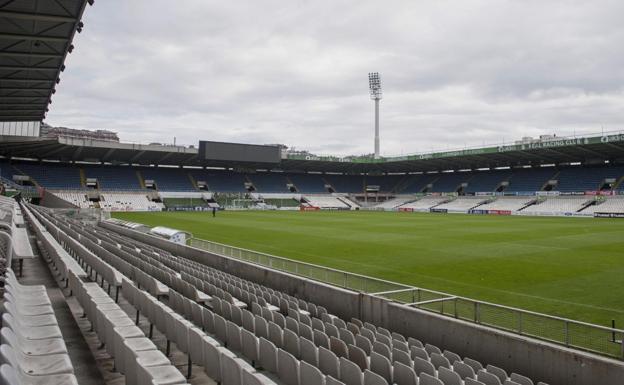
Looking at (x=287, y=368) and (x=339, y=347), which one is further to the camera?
(x=339, y=347)

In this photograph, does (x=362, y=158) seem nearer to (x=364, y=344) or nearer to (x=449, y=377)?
(x=364, y=344)

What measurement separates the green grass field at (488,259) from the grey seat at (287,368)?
8418 mm

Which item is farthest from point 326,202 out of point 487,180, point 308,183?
point 487,180

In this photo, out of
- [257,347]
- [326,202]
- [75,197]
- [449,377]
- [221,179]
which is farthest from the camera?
[326,202]

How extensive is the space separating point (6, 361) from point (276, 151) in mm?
66556

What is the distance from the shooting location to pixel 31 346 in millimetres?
4266

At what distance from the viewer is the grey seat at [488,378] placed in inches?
207

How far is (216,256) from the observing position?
15.0 meters

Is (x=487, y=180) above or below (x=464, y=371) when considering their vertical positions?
above

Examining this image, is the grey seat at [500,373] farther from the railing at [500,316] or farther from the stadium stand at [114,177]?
the stadium stand at [114,177]

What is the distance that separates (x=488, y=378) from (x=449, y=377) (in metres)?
0.51

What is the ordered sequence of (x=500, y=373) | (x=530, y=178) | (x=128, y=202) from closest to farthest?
(x=500, y=373) → (x=128, y=202) → (x=530, y=178)

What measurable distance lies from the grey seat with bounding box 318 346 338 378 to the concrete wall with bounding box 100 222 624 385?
3.12 meters

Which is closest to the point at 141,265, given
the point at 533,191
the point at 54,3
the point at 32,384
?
the point at 54,3
